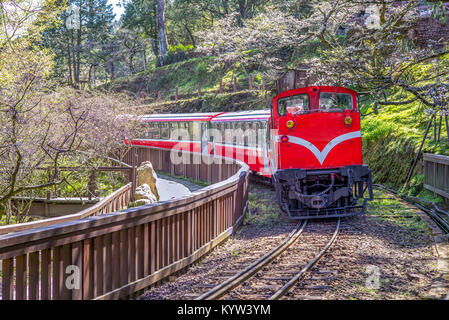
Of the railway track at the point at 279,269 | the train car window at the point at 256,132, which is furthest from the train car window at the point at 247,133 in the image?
the railway track at the point at 279,269

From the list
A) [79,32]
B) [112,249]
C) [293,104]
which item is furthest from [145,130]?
[79,32]

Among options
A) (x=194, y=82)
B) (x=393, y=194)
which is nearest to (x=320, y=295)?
(x=393, y=194)

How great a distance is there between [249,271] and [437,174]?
785 cm

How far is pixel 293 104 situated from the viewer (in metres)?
11.5

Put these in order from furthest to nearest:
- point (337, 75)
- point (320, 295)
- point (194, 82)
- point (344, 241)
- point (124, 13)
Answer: point (124, 13) < point (194, 82) < point (337, 75) < point (344, 241) < point (320, 295)

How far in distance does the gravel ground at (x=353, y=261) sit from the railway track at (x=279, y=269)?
0.46 ft

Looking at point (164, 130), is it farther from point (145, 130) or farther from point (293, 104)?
point (293, 104)

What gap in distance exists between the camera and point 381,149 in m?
17.6

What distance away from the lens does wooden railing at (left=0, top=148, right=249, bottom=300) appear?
4219mm

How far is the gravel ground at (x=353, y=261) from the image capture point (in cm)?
582

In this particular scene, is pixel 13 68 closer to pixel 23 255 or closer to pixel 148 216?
pixel 148 216

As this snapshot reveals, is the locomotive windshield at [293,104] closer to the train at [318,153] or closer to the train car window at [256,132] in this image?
the train at [318,153]
